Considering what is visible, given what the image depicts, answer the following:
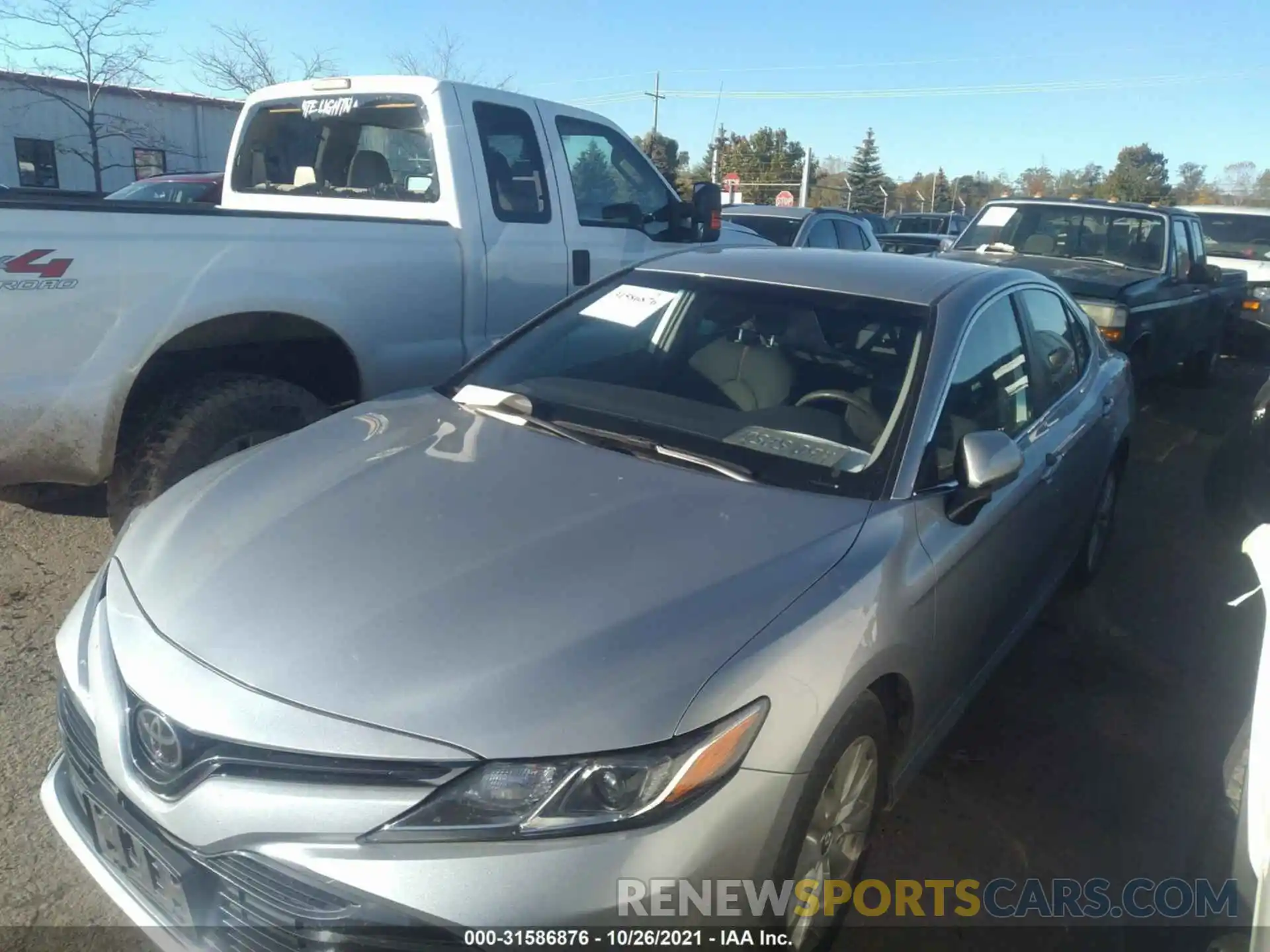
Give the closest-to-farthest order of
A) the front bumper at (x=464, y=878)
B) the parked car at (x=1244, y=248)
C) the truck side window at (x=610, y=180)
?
1. the front bumper at (x=464, y=878)
2. the truck side window at (x=610, y=180)
3. the parked car at (x=1244, y=248)

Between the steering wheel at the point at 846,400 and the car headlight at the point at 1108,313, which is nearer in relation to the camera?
the steering wheel at the point at 846,400

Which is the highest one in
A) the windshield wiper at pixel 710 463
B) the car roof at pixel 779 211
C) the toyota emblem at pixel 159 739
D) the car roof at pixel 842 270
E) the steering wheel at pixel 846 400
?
the car roof at pixel 779 211

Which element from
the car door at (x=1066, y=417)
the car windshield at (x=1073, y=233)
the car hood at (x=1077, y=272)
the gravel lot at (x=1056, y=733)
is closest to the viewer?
the gravel lot at (x=1056, y=733)

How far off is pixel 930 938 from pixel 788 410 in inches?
59.8

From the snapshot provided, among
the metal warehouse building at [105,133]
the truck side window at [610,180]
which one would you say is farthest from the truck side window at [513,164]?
the metal warehouse building at [105,133]

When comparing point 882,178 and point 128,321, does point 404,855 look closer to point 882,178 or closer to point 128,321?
point 128,321

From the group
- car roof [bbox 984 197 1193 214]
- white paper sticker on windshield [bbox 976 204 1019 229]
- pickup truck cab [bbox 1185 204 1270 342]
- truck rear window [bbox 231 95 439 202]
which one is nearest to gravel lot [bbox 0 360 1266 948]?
truck rear window [bbox 231 95 439 202]

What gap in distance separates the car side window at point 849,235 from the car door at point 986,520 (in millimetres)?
8269

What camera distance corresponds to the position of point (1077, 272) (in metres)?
7.87

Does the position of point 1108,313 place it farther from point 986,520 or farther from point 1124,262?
point 986,520

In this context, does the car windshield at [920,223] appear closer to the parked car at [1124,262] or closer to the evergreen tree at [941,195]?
the parked car at [1124,262]

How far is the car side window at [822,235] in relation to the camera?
10680 millimetres

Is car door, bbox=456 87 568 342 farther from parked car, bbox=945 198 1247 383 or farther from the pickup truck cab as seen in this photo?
the pickup truck cab

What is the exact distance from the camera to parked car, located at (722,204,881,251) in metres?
10.7
